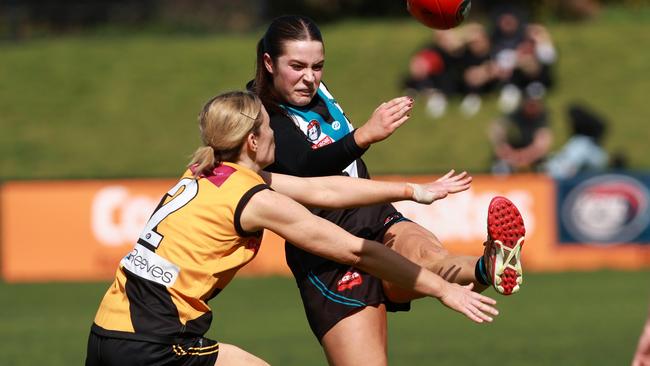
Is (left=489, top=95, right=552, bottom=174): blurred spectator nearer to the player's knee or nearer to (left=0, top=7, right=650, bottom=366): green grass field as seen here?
(left=0, top=7, right=650, bottom=366): green grass field

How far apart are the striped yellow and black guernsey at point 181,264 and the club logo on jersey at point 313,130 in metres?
0.93

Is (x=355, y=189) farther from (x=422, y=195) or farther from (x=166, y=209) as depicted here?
(x=166, y=209)

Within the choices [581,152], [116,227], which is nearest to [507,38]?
[581,152]

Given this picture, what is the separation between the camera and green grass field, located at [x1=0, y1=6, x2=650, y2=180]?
20.5 meters

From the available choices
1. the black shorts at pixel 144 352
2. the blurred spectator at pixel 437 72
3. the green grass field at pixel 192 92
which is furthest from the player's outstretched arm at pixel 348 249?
the blurred spectator at pixel 437 72

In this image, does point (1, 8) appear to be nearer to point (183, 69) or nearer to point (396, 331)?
point (183, 69)

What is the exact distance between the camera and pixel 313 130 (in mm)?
6113

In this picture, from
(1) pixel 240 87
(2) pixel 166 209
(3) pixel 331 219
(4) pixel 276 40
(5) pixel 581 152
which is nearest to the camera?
(2) pixel 166 209

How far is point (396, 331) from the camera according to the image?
11.4 meters

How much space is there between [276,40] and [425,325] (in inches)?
246

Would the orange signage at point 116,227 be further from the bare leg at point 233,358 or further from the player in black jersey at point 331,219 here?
the bare leg at point 233,358

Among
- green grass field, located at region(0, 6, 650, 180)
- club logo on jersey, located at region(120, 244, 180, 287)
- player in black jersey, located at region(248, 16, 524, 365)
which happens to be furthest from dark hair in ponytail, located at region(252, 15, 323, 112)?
green grass field, located at region(0, 6, 650, 180)

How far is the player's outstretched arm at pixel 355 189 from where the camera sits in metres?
5.43

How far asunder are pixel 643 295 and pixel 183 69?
511 inches
